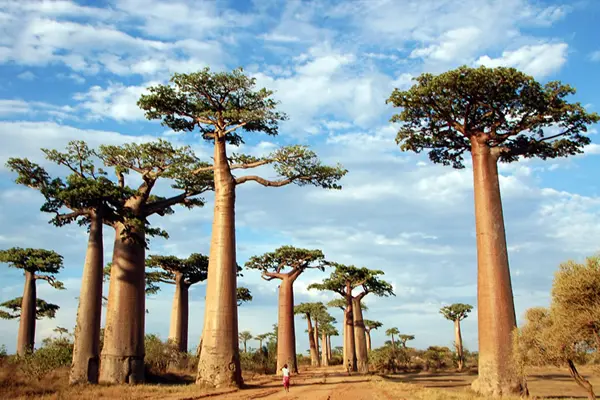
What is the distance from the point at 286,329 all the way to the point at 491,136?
1644 centimetres

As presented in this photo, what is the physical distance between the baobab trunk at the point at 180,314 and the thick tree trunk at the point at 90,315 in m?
12.6

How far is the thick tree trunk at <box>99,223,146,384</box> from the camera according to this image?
16.2 m

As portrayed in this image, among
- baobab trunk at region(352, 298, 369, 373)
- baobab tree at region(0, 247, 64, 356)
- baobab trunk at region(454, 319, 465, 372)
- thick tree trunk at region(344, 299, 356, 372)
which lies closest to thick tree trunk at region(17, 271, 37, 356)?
baobab tree at region(0, 247, 64, 356)

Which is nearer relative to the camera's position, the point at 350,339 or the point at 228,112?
the point at 228,112

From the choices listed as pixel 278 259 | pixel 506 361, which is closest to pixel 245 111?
pixel 506 361

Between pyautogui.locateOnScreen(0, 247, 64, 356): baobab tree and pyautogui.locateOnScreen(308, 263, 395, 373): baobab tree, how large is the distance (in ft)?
51.2

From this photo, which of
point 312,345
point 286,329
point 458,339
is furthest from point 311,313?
point 286,329

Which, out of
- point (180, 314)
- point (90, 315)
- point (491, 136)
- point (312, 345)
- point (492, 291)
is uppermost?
point (491, 136)

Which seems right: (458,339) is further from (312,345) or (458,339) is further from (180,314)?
(180,314)

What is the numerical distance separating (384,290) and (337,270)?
3.55 m

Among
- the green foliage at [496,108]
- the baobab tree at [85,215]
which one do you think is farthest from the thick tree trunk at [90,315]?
the green foliage at [496,108]

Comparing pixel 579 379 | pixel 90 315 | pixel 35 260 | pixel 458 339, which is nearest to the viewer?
pixel 579 379

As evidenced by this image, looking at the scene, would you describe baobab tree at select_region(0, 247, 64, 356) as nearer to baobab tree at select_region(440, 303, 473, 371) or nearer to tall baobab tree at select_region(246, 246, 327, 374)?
tall baobab tree at select_region(246, 246, 327, 374)

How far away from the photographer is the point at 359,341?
30562mm
